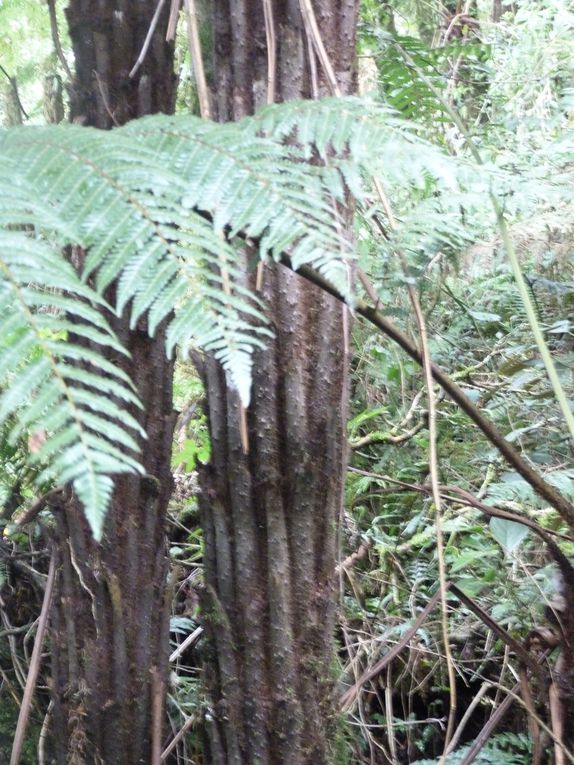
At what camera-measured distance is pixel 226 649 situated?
1189mm

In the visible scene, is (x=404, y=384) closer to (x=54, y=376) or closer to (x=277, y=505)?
(x=277, y=505)

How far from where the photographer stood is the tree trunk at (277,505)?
45.8 inches

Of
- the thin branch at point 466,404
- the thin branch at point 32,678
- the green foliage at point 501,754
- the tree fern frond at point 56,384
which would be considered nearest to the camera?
the tree fern frond at point 56,384

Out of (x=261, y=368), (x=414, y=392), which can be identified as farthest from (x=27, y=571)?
(x=414, y=392)

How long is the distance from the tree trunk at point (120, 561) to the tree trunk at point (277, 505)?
0.26 metres

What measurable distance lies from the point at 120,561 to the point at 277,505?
16.5 inches

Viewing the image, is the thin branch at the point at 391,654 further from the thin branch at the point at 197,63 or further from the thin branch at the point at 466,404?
the thin branch at the point at 197,63

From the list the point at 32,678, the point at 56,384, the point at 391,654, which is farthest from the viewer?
the point at 32,678

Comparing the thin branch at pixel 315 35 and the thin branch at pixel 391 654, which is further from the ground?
the thin branch at pixel 315 35

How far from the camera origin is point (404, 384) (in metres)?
2.11

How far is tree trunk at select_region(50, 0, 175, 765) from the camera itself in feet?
4.60

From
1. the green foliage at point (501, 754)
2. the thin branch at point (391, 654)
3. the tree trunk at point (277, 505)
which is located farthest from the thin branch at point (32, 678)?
the green foliage at point (501, 754)

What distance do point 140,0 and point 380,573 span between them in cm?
169

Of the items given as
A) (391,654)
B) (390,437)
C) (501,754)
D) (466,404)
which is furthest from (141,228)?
(390,437)
